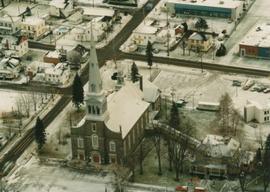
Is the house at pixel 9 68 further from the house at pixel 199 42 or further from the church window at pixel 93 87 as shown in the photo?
the church window at pixel 93 87

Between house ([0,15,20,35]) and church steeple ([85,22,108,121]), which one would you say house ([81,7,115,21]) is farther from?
church steeple ([85,22,108,121])

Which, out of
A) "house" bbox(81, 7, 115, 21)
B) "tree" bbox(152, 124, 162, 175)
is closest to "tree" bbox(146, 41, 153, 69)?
"house" bbox(81, 7, 115, 21)

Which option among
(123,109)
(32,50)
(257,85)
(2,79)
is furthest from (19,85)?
(257,85)

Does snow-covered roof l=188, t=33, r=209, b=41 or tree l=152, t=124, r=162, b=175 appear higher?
snow-covered roof l=188, t=33, r=209, b=41

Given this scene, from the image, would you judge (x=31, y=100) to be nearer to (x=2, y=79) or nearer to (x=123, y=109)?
(x=2, y=79)

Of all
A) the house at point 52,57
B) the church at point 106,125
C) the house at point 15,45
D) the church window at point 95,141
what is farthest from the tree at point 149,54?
the church window at point 95,141

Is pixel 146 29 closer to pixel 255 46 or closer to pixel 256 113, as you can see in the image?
pixel 255 46
